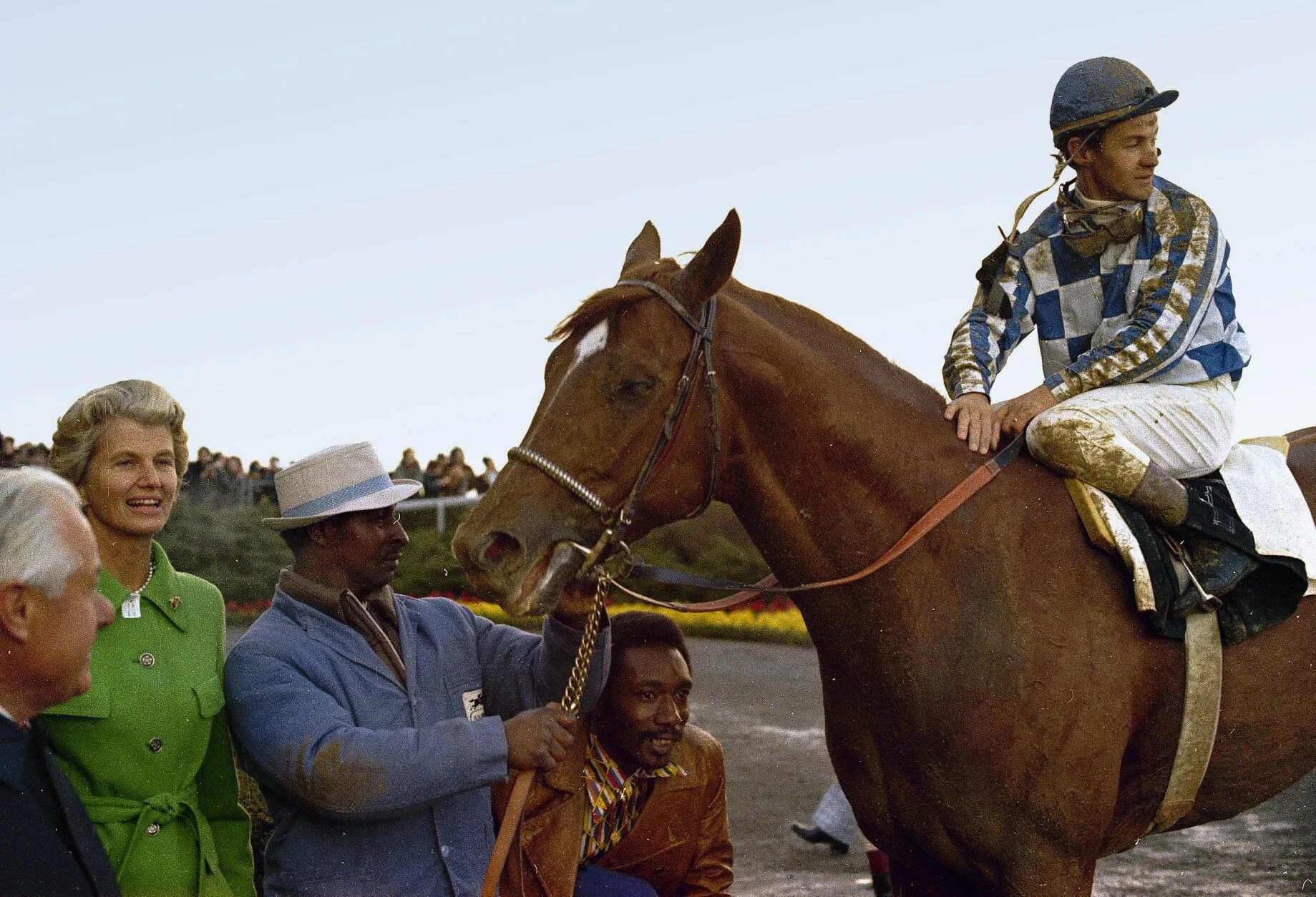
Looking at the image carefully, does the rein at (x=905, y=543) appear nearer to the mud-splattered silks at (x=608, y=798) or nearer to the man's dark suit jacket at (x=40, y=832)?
the mud-splattered silks at (x=608, y=798)

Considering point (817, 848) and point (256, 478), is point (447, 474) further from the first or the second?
point (817, 848)

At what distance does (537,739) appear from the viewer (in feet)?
9.68

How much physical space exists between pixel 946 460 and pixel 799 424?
405 mm

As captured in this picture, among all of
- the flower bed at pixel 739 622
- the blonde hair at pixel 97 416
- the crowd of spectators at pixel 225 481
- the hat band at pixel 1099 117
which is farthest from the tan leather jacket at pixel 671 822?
the crowd of spectators at pixel 225 481

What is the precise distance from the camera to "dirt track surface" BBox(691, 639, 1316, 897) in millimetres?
6012

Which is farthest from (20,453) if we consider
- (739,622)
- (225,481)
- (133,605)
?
(133,605)

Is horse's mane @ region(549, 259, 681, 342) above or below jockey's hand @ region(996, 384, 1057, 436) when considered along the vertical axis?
→ above

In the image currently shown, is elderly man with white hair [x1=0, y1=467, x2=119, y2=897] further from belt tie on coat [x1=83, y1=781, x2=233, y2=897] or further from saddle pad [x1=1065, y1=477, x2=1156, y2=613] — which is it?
saddle pad [x1=1065, y1=477, x2=1156, y2=613]

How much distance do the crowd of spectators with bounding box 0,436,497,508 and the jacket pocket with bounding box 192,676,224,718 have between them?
11028 millimetres

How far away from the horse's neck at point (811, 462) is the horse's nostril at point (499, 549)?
63cm

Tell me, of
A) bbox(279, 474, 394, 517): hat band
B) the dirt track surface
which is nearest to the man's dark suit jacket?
bbox(279, 474, 394, 517): hat band

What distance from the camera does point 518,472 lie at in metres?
3.06

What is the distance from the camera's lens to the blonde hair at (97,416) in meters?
3.23

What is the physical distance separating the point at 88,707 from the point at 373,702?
0.65 m
